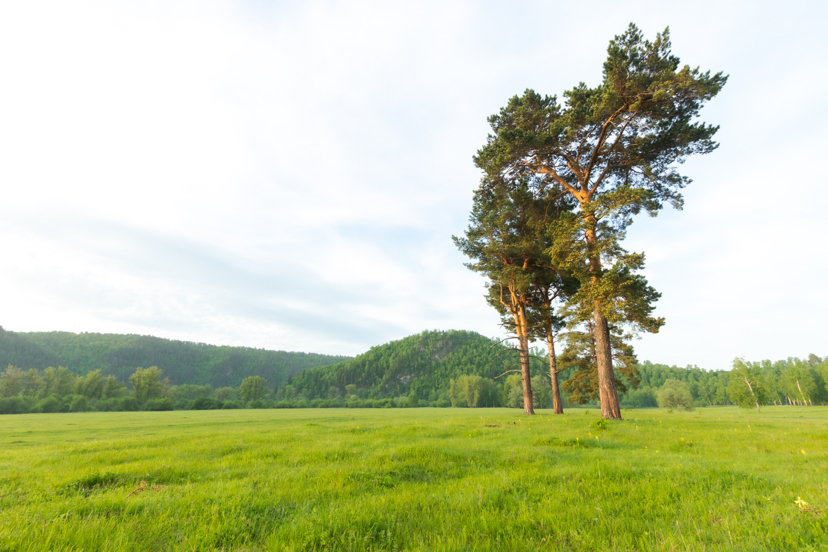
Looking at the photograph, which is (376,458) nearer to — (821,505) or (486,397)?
(821,505)

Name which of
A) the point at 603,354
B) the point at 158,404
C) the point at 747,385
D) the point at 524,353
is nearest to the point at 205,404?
the point at 158,404

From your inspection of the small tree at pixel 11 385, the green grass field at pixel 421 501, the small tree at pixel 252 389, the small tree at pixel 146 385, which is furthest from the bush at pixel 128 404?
the green grass field at pixel 421 501

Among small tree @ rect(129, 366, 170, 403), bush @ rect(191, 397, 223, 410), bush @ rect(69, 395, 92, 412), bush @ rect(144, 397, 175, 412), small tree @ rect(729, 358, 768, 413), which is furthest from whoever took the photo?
small tree @ rect(129, 366, 170, 403)

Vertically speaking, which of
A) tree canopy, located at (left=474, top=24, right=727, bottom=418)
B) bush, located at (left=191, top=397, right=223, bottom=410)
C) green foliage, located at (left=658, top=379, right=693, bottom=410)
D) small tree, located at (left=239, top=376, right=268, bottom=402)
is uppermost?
tree canopy, located at (left=474, top=24, right=727, bottom=418)

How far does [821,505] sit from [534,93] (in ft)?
66.8

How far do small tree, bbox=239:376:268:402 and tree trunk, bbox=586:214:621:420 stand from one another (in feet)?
389

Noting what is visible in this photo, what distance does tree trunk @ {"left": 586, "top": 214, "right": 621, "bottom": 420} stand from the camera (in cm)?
1670

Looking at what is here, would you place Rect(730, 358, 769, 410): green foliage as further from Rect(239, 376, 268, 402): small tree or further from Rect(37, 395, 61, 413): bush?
Rect(37, 395, 61, 413): bush

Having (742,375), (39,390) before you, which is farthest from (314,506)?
(39,390)

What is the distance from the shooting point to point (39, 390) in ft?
277

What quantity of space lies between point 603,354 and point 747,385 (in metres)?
66.4

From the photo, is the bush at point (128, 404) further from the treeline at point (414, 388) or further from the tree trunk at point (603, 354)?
the tree trunk at point (603, 354)

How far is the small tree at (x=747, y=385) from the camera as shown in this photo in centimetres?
5756

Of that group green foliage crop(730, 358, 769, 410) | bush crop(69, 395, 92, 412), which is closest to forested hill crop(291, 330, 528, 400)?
green foliage crop(730, 358, 769, 410)
